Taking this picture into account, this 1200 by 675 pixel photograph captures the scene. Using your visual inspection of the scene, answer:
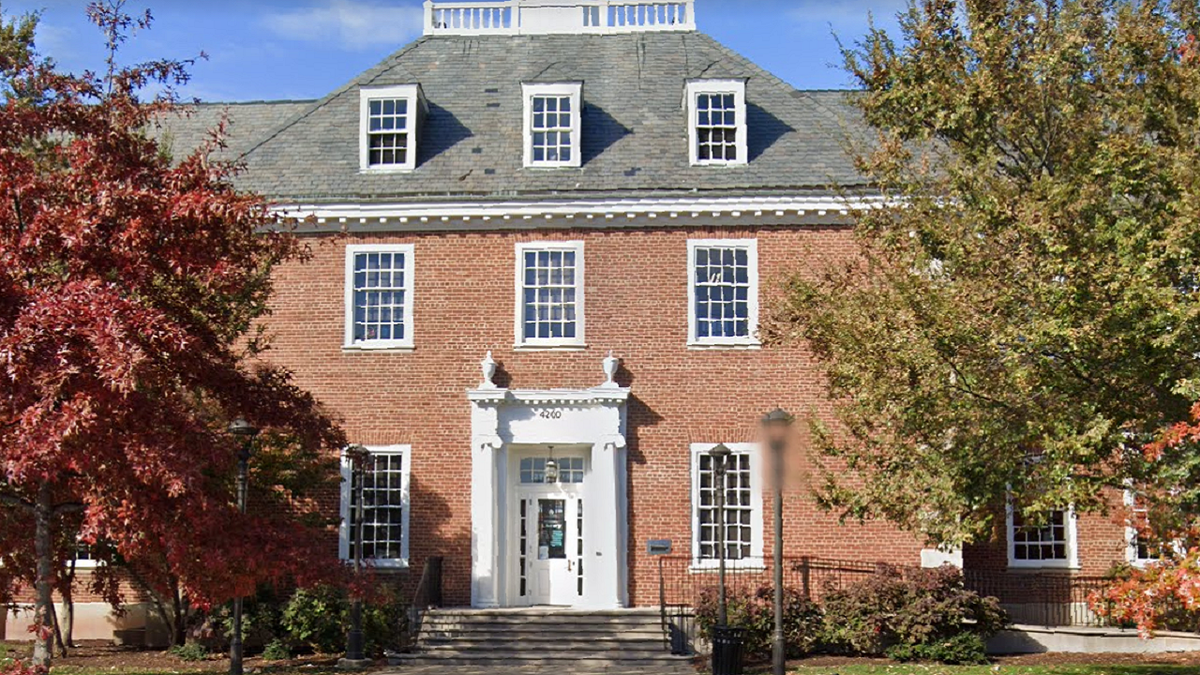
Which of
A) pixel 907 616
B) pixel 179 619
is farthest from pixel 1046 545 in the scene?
pixel 179 619

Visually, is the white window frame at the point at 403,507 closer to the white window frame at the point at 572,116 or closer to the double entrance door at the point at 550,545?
the double entrance door at the point at 550,545

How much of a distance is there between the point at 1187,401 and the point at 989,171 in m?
3.07

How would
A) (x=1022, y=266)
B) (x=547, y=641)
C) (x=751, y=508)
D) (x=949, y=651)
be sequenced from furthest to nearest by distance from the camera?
(x=751, y=508) < (x=547, y=641) < (x=949, y=651) < (x=1022, y=266)

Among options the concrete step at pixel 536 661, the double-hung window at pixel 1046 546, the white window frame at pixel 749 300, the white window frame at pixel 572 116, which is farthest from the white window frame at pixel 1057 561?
the white window frame at pixel 572 116

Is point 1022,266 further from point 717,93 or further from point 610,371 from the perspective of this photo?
point 717,93

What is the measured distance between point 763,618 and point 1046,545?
5983 millimetres

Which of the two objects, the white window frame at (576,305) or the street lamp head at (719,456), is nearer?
the street lamp head at (719,456)

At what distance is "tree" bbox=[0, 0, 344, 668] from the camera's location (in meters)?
10.6

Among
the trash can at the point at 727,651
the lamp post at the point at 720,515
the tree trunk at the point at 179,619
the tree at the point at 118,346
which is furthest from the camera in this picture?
the tree trunk at the point at 179,619

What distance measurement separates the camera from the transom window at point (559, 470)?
22.2 meters

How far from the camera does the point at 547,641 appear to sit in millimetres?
19594

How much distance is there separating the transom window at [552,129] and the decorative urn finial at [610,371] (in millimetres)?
3879

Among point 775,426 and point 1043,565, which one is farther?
point 1043,565

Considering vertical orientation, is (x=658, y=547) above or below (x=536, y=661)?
above
